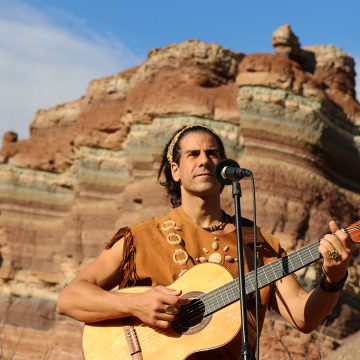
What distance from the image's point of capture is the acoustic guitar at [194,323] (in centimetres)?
342

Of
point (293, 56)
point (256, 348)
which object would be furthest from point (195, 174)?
point (293, 56)

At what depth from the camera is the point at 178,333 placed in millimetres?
3510

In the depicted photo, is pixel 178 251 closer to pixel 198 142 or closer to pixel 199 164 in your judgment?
pixel 199 164

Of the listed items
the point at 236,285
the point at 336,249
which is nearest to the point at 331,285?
the point at 336,249

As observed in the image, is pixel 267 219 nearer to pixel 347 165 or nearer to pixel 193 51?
pixel 347 165

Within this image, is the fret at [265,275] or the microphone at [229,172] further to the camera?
the fret at [265,275]

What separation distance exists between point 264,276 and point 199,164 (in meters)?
0.63

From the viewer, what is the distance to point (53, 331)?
19.3 metres

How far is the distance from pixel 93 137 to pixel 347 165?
6523mm

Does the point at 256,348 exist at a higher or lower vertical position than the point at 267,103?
lower

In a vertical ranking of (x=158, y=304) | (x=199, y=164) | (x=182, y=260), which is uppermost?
(x=199, y=164)

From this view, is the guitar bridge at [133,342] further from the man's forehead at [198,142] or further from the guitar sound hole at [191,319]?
the man's forehead at [198,142]

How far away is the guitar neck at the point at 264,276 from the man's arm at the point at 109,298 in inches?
6.5

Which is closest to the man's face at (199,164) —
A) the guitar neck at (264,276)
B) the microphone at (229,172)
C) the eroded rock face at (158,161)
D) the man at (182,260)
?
the man at (182,260)
